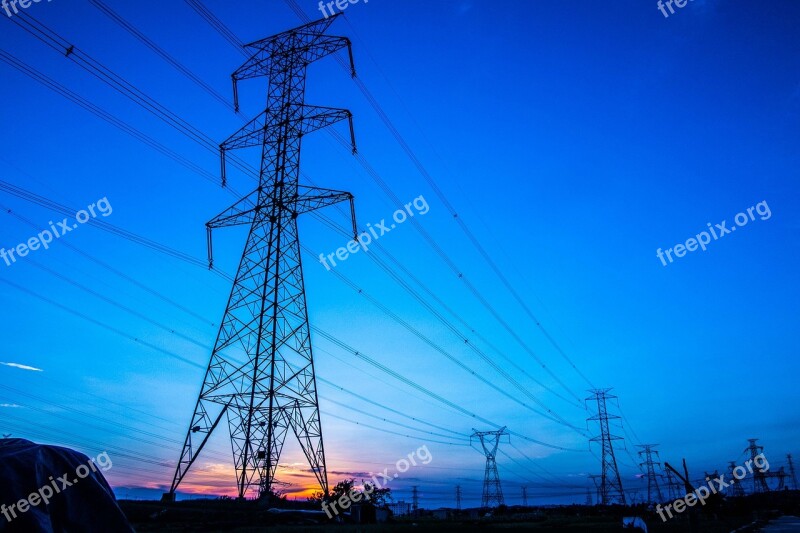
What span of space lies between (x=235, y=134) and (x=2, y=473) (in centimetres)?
3013

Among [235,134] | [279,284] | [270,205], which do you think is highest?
[235,134]

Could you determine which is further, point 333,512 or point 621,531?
point 333,512

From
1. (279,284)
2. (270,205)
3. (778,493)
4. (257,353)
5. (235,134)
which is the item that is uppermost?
(235,134)

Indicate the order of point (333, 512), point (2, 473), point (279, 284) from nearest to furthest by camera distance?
1. point (2, 473)
2. point (279, 284)
3. point (333, 512)

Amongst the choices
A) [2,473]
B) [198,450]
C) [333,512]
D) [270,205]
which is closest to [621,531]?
[333,512]

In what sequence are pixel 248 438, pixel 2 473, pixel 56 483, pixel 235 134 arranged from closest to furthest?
pixel 2 473
pixel 56 483
pixel 248 438
pixel 235 134

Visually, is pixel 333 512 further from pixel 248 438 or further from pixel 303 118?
pixel 303 118

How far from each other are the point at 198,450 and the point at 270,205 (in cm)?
1515

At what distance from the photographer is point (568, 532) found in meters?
39.4

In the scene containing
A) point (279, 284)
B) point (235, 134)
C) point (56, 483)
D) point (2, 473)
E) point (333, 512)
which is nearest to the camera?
point (2, 473)

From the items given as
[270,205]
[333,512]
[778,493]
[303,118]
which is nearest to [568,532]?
[333,512]

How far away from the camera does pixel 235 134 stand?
35.9 meters

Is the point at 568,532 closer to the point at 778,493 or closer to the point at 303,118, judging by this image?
the point at 303,118

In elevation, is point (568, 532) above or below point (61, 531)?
below
